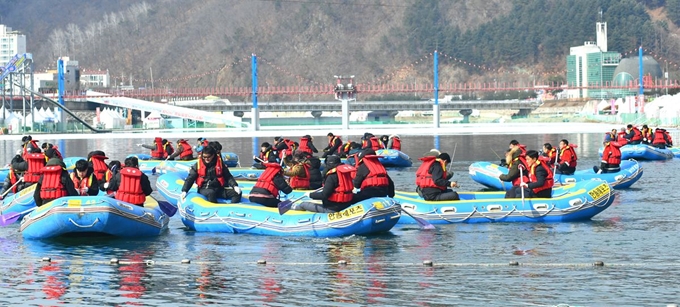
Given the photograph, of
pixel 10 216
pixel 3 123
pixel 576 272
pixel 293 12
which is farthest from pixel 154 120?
pixel 576 272

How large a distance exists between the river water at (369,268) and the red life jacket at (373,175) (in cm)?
101

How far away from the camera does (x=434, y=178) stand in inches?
894

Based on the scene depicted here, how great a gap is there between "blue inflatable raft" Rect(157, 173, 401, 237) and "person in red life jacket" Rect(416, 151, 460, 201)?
1784 mm

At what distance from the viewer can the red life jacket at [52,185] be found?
21422mm

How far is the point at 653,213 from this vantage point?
83.3 ft

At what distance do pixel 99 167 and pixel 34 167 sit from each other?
1538 mm

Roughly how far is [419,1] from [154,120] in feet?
279

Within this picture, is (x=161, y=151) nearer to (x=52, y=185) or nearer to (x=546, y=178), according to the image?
(x=52, y=185)

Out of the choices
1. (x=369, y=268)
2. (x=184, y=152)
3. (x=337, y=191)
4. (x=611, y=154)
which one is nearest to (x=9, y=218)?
(x=337, y=191)

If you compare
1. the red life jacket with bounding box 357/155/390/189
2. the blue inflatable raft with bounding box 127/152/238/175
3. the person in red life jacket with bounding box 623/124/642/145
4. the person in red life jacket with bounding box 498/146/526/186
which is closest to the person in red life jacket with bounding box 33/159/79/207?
the red life jacket with bounding box 357/155/390/189

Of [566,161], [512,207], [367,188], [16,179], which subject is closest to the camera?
[367,188]

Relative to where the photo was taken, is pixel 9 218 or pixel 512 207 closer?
pixel 512 207

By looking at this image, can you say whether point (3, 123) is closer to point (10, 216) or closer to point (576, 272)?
point (10, 216)

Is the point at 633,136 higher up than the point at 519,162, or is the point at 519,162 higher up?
the point at 633,136
